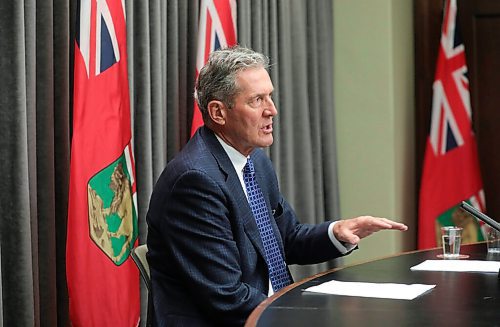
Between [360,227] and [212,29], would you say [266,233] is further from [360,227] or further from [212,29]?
[212,29]

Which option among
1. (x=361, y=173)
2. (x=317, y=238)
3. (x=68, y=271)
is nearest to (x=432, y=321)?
(x=317, y=238)

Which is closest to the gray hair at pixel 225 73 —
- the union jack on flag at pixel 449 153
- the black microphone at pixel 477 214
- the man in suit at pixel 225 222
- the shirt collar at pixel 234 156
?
the man in suit at pixel 225 222

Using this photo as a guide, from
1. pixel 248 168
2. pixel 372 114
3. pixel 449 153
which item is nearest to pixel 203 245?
pixel 248 168

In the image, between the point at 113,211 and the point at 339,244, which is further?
the point at 113,211

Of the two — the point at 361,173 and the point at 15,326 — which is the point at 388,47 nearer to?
the point at 361,173

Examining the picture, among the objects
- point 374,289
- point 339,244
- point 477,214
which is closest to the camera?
point 374,289

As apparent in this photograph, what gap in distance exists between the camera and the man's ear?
2871 mm

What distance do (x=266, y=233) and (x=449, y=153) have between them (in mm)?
2950

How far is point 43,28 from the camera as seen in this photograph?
332cm

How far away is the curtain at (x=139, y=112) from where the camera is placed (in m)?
3.10

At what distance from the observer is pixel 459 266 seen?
2.79 meters

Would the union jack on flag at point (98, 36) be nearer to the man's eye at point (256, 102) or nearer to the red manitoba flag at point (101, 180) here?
the red manitoba flag at point (101, 180)

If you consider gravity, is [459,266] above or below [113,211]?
below

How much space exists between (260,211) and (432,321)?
1.02m
